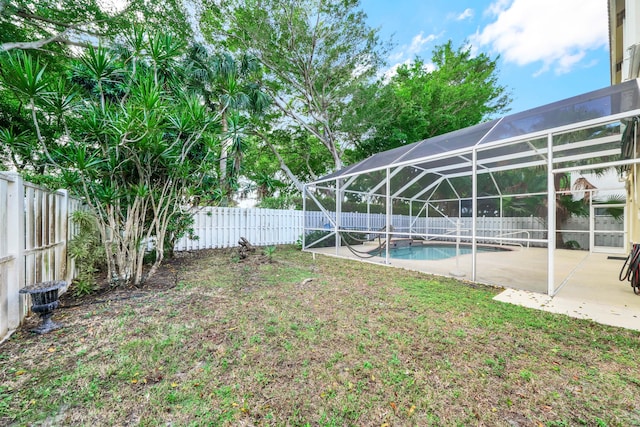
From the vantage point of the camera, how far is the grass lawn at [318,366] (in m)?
1.59

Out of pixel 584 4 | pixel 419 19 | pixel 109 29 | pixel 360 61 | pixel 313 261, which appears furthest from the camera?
pixel 419 19

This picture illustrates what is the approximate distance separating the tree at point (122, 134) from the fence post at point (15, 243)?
2.52 feet

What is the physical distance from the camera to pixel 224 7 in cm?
1118

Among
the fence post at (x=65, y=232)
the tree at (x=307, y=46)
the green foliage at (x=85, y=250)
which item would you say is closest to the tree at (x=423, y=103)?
the tree at (x=307, y=46)

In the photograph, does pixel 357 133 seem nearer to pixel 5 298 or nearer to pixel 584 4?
pixel 584 4

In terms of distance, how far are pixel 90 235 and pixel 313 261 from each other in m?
4.68

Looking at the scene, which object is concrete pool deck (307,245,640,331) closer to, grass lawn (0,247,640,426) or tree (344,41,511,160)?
grass lawn (0,247,640,426)

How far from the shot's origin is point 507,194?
957 centimetres

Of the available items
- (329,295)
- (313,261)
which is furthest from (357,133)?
(329,295)

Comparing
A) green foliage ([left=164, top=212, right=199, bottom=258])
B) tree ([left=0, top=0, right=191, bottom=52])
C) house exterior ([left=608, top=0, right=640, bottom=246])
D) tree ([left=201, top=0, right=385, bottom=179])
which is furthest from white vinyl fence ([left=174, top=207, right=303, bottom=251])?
house exterior ([left=608, top=0, right=640, bottom=246])

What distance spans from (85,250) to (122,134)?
1994 millimetres

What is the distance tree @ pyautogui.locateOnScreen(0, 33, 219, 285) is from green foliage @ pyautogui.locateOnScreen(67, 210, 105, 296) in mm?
223

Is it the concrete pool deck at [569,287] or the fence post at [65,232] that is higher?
the fence post at [65,232]

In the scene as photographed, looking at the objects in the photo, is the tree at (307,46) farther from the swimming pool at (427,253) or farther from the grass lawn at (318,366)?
the grass lawn at (318,366)
